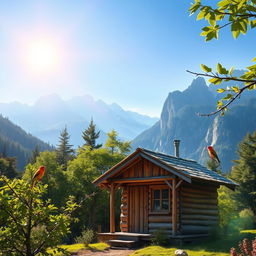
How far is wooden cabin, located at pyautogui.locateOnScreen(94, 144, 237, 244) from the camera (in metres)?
17.9

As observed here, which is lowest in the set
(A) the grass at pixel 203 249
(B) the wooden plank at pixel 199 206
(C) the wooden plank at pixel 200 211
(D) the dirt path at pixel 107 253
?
(D) the dirt path at pixel 107 253

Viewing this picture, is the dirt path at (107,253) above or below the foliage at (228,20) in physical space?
below

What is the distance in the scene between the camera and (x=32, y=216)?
653 cm

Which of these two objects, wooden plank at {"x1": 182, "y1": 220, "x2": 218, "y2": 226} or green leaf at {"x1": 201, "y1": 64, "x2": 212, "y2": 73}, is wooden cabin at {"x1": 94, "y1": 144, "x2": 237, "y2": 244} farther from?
green leaf at {"x1": 201, "y1": 64, "x2": 212, "y2": 73}

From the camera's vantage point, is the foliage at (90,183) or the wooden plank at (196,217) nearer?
the wooden plank at (196,217)

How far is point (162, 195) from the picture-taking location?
19.2m

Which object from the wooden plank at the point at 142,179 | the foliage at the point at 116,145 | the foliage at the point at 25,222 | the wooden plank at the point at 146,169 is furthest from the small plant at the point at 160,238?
the foliage at the point at 116,145

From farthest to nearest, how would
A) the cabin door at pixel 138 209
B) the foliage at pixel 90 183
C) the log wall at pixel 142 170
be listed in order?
the foliage at pixel 90 183 < the cabin door at pixel 138 209 < the log wall at pixel 142 170

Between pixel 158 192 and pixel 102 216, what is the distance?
22095 mm

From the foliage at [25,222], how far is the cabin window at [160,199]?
12.8 metres

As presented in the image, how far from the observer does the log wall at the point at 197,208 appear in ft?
60.5

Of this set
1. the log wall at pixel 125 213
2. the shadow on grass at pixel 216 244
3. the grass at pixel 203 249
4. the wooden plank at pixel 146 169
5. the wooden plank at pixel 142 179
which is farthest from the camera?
the log wall at pixel 125 213

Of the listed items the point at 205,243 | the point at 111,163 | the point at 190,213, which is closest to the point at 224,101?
the point at 205,243

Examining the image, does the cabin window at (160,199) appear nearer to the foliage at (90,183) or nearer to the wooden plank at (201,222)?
the wooden plank at (201,222)
